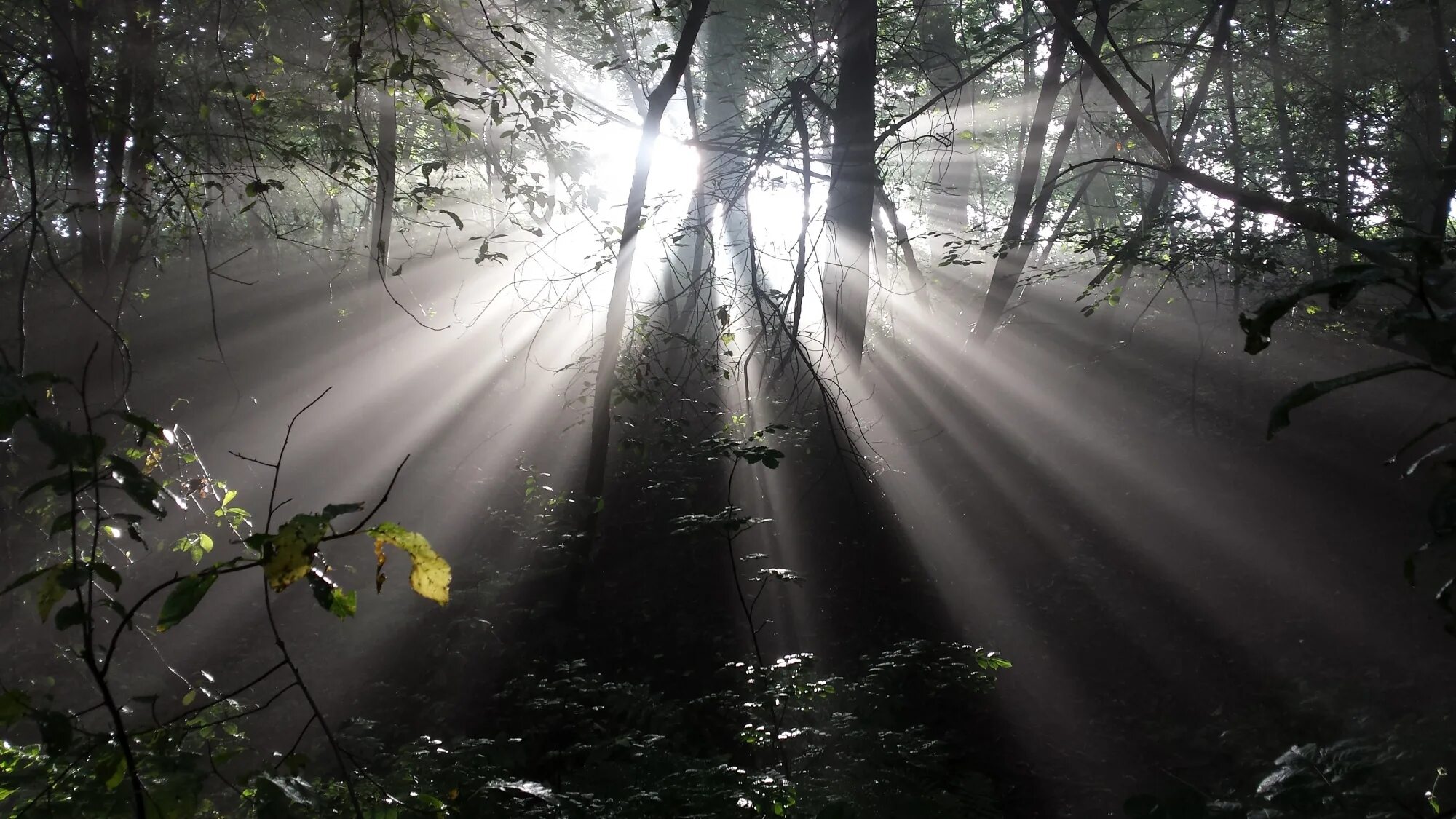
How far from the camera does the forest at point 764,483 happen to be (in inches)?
104

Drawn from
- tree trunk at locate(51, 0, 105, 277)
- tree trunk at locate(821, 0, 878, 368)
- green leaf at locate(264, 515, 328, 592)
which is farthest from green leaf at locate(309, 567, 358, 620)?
tree trunk at locate(821, 0, 878, 368)

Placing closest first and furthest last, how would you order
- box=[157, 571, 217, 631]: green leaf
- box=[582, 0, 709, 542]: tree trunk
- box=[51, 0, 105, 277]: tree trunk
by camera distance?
1. box=[157, 571, 217, 631]: green leaf
2. box=[51, 0, 105, 277]: tree trunk
3. box=[582, 0, 709, 542]: tree trunk

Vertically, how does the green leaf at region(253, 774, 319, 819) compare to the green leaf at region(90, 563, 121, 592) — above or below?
below

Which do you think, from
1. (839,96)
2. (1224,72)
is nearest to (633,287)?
(839,96)

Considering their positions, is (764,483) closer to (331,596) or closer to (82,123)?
(82,123)

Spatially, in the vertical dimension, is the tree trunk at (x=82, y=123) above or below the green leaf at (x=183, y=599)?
above

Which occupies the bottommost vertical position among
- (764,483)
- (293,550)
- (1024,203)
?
(764,483)

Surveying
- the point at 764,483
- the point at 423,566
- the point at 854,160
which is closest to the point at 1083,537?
the point at 764,483

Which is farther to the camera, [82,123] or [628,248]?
[628,248]

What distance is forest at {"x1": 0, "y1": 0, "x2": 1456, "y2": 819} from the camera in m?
2.64

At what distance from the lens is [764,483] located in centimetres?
733

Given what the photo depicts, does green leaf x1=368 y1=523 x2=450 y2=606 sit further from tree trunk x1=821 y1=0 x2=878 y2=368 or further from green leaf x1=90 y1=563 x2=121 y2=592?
tree trunk x1=821 y1=0 x2=878 y2=368

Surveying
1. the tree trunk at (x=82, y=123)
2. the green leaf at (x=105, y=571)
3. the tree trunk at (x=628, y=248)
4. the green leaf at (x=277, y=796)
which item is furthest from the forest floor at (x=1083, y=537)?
the green leaf at (x=277, y=796)

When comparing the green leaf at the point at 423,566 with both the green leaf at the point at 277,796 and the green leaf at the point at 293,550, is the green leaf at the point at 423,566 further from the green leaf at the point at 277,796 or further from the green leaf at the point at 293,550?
the green leaf at the point at 277,796
